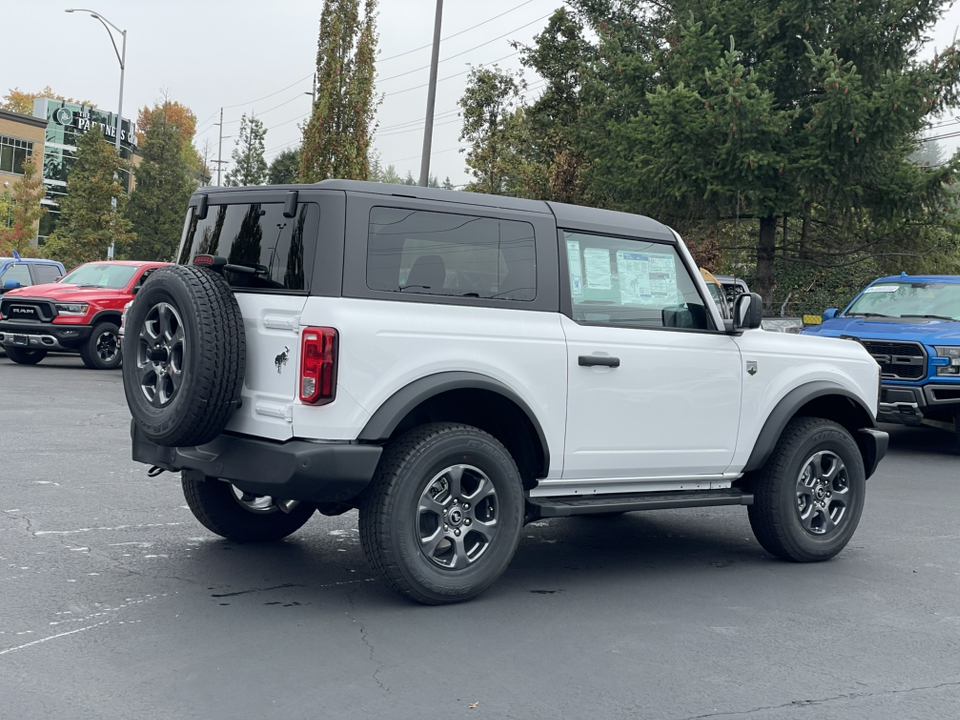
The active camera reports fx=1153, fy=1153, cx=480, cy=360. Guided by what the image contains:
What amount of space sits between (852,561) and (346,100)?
25005mm

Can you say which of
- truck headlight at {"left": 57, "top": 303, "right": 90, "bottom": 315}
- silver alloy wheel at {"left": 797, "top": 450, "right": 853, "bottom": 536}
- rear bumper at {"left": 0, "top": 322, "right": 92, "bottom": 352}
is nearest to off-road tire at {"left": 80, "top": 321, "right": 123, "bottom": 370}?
rear bumper at {"left": 0, "top": 322, "right": 92, "bottom": 352}

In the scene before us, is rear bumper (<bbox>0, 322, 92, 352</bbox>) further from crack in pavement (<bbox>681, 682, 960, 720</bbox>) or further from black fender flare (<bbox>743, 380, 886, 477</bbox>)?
crack in pavement (<bbox>681, 682, 960, 720</bbox>)

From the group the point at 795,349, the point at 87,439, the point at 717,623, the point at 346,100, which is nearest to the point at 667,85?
the point at 346,100

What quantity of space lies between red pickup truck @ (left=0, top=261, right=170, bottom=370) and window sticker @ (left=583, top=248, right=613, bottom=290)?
45.0 feet

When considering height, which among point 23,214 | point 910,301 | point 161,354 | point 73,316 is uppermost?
point 23,214

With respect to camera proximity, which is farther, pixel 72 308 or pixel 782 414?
pixel 72 308

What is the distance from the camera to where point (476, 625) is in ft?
17.3

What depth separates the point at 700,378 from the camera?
6.46 m

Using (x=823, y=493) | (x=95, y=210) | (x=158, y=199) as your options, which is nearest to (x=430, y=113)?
(x=823, y=493)

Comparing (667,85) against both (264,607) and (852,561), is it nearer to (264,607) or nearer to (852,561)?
(852,561)

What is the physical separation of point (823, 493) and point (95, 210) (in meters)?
39.3

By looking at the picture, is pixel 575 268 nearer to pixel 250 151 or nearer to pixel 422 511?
pixel 422 511

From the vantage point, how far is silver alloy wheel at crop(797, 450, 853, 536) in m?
6.92

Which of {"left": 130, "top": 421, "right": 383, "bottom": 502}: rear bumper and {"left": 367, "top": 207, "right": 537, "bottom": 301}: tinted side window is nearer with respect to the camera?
{"left": 130, "top": 421, "right": 383, "bottom": 502}: rear bumper
